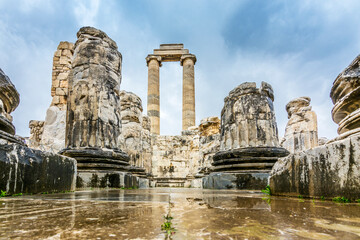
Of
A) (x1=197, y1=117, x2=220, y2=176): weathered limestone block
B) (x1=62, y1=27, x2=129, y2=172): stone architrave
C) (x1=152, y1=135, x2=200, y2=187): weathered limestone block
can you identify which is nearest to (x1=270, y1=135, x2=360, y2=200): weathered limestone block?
(x1=62, y1=27, x2=129, y2=172): stone architrave

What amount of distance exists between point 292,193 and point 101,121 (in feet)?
12.2

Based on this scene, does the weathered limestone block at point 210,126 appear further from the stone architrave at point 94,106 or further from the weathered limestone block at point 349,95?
the weathered limestone block at point 349,95

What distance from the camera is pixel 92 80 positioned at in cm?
511

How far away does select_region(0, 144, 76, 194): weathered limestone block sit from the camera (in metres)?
2.22

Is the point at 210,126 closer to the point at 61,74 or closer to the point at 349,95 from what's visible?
the point at 61,74

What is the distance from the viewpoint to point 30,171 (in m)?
2.46

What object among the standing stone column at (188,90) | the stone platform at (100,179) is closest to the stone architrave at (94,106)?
the stone platform at (100,179)

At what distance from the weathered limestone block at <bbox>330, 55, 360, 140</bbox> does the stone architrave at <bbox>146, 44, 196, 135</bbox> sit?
1882 cm

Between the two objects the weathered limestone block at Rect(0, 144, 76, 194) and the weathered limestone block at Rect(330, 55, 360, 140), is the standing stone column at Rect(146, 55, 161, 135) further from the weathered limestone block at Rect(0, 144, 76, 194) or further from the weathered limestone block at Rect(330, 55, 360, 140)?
the weathered limestone block at Rect(330, 55, 360, 140)

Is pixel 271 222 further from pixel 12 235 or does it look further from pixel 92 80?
pixel 92 80

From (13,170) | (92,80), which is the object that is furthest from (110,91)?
(13,170)

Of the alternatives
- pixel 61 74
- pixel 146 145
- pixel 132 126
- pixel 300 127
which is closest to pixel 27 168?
pixel 132 126

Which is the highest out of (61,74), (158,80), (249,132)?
(158,80)

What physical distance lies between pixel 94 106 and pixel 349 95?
412cm
